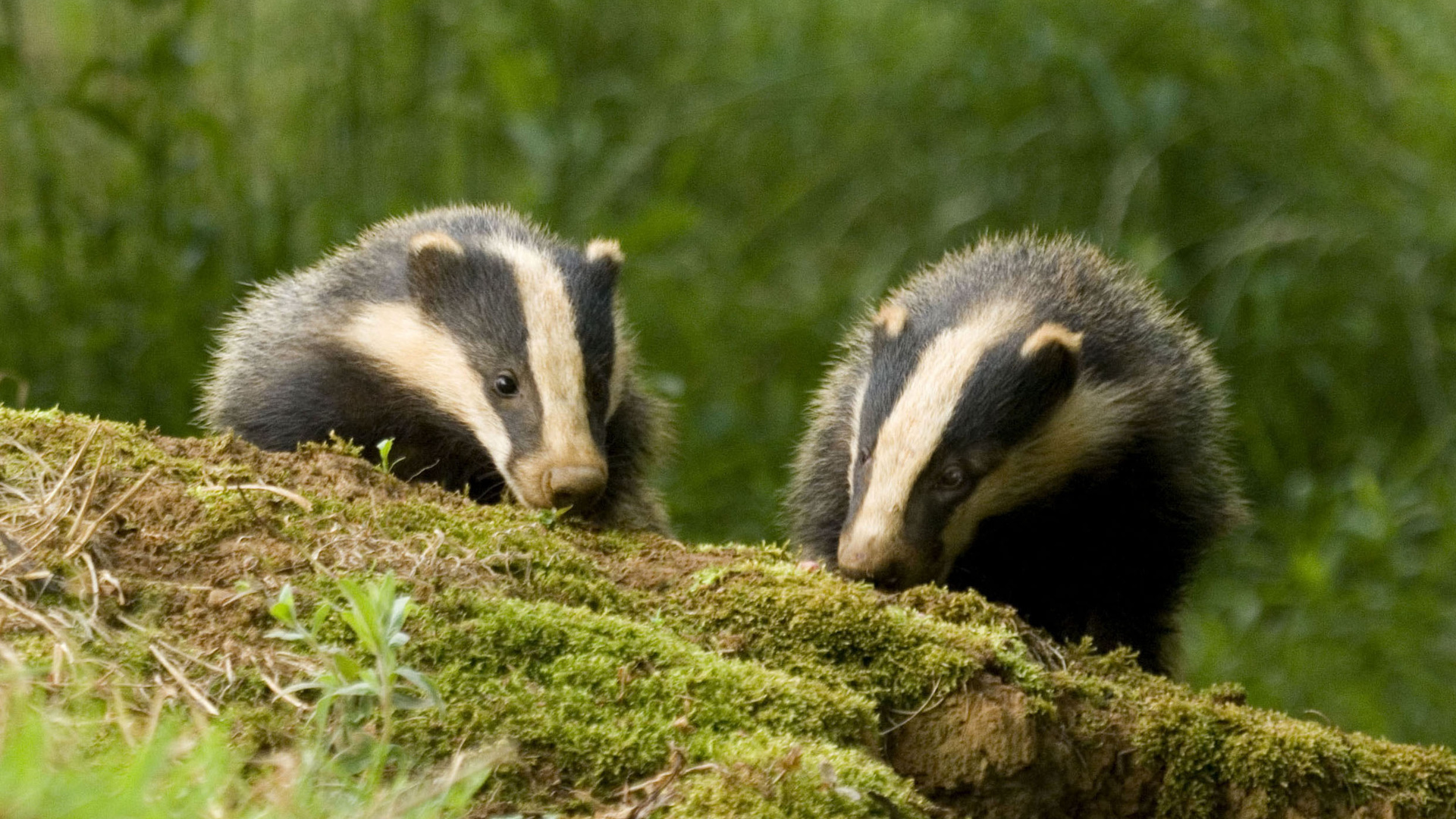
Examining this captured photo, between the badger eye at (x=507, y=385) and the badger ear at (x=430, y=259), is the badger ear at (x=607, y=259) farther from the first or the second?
the badger eye at (x=507, y=385)

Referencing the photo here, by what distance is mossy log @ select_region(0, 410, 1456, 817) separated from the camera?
2.72m

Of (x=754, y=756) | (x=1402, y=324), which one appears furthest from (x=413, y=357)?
(x=1402, y=324)

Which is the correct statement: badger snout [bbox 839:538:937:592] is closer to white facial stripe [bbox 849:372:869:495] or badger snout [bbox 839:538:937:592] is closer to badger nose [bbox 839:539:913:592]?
badger nose [bbox 839:539:913:592]

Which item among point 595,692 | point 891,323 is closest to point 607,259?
point 891,323

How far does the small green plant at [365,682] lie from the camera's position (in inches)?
101

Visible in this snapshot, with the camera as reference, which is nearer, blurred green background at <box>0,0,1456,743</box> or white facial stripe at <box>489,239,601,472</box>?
white facial stripe at <box>489,239,601,472</box>

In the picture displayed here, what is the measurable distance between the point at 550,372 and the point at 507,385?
183 mm

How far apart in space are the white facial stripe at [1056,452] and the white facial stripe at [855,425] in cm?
34

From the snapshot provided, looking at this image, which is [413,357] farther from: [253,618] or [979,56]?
[979,56]

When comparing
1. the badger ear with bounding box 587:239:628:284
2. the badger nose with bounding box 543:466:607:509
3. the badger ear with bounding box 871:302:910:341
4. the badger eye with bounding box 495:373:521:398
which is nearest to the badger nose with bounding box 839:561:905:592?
the badger nose with bounding box 543:466:607:509

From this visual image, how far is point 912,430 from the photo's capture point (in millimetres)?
4496

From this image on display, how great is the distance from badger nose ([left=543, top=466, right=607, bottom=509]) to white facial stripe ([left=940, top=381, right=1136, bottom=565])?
986 millimetres

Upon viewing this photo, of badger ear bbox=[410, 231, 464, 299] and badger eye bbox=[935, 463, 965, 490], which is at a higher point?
badger ear bbox=[410, 231, 464, 299]

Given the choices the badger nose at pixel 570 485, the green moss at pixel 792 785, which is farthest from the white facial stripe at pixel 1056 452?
the green moss at pixel 792 785
